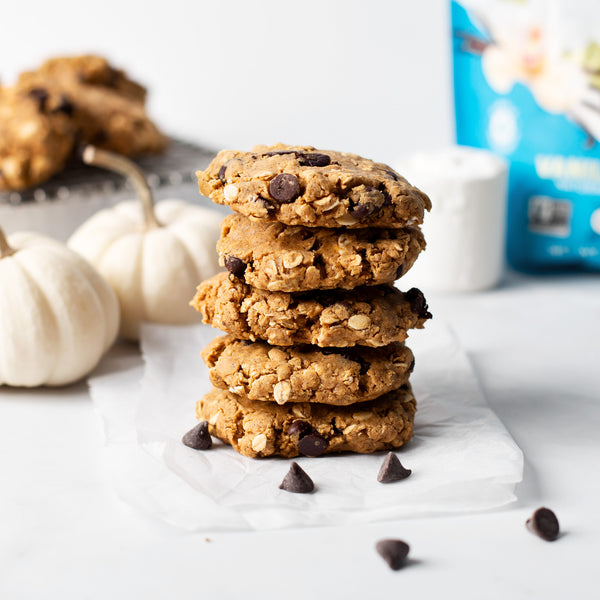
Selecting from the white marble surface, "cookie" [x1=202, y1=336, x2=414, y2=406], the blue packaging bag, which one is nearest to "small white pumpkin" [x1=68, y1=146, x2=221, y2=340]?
the white marble surface

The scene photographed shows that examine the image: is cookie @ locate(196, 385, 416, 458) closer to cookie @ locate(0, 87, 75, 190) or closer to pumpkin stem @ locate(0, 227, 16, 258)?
pumpkin stem @ locate(0, 227, 16, 258)

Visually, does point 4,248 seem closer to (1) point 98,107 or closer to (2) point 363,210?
(2) point 363,210

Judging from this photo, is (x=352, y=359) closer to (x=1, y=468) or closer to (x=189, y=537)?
(x=189, y=537)

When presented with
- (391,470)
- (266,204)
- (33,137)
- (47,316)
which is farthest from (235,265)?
(33,137)

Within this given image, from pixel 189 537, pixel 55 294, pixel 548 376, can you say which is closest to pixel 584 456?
pixel 548 376

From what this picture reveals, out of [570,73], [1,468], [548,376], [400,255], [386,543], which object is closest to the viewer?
[386,543]
